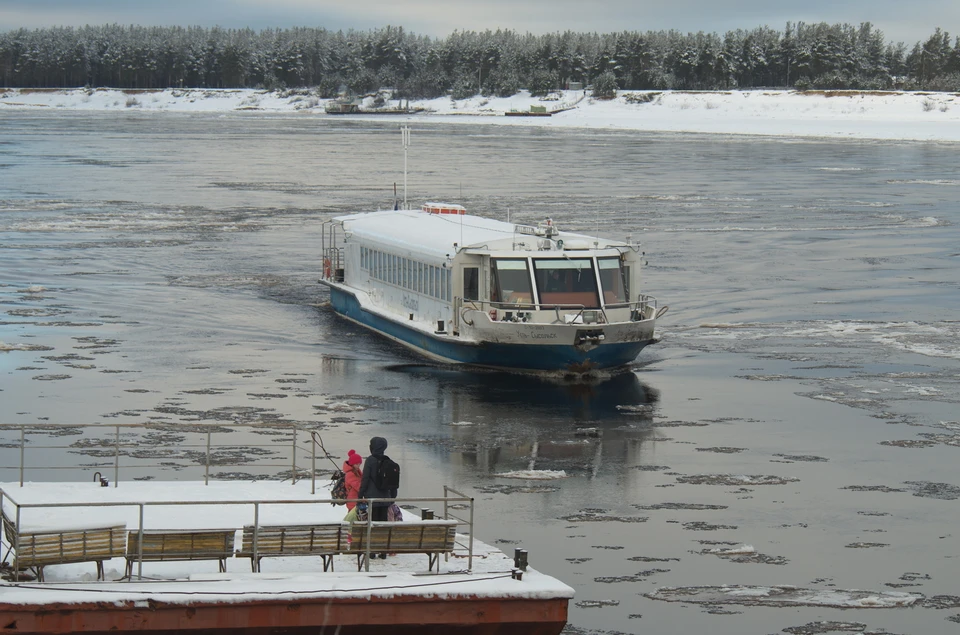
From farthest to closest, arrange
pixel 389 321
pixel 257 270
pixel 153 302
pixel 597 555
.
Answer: pixel 257 270
pixel 153 302
pixel 389 321
pixel 597 555

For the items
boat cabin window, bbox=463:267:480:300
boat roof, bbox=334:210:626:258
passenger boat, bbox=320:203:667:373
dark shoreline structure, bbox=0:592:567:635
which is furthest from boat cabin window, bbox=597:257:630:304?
dark shoreline structure, bbox=0:592:567:635

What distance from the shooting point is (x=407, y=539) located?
1703 centimetres

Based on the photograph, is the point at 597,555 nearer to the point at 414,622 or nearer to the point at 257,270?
the point at 414,622

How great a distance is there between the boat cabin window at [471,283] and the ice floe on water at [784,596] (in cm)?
1717

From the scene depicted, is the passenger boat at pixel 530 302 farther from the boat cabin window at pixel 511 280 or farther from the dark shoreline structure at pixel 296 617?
the dark shoreline structure at pixel 296 617

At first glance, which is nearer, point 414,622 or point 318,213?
point 414,622

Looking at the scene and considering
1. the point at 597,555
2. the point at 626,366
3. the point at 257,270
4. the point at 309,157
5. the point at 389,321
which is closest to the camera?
the point at 597,555

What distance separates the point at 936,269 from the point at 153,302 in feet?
A: 92.0

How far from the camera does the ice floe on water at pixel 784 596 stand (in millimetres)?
19141

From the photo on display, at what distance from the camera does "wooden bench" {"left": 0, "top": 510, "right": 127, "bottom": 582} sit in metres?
15.8

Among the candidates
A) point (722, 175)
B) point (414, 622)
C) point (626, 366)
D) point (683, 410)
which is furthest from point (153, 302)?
point (722, 175)

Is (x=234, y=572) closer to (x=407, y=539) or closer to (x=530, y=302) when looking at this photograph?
(x=407, y=539)

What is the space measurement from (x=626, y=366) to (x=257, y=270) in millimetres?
20581

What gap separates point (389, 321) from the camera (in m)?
39.8
